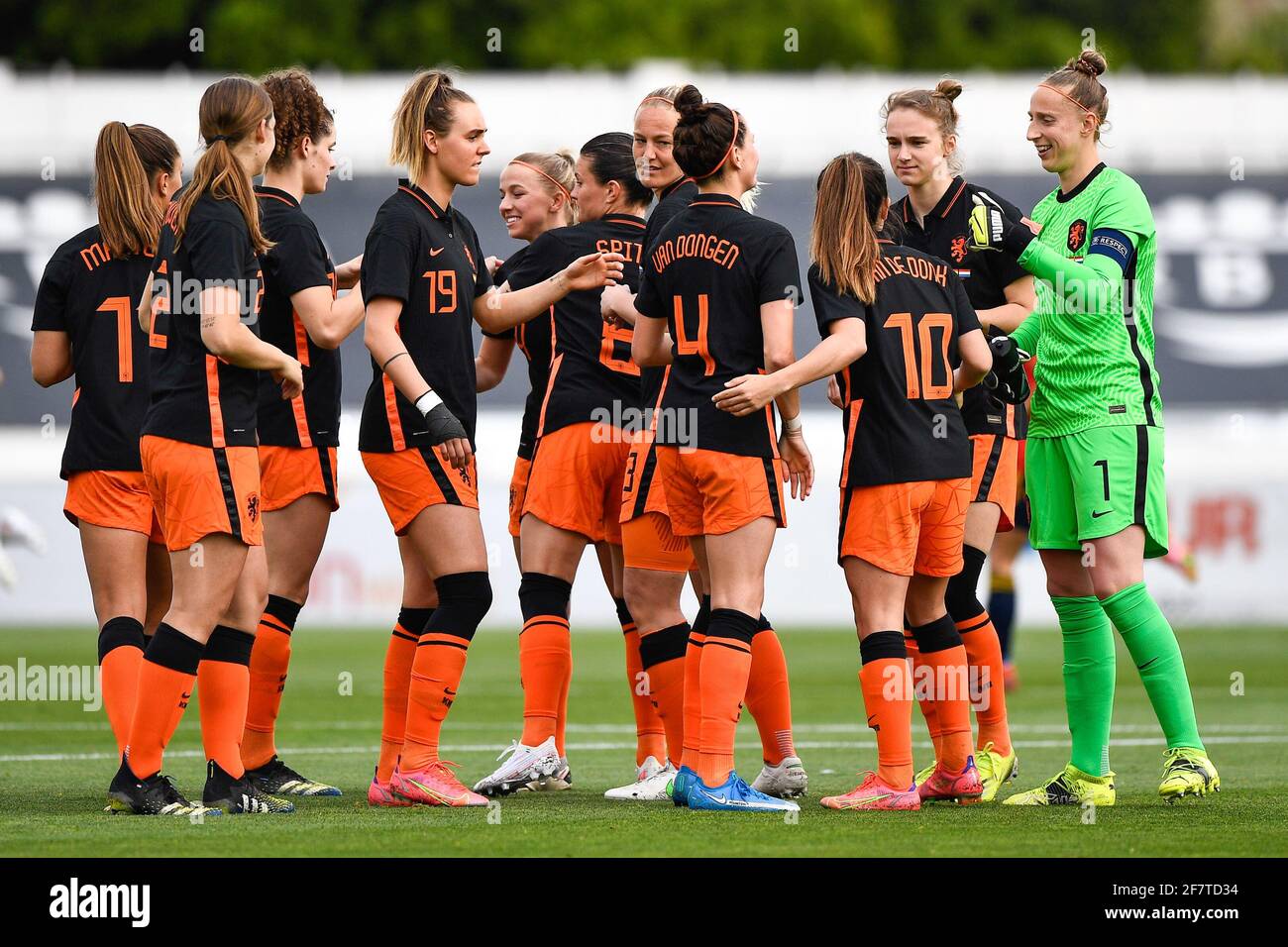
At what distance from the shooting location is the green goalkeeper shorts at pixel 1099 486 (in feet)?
21.2

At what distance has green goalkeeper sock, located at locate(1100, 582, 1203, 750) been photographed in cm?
648

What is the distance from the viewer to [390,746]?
6863 millimetres

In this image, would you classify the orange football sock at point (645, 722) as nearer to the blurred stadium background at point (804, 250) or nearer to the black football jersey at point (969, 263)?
the black football jersey at point (969, 263)

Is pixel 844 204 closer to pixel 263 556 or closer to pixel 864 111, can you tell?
pixel 263 556

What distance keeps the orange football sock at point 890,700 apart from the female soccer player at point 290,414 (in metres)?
2.12

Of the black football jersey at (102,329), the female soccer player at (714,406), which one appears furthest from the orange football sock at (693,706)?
the black football jersey at (102,329)

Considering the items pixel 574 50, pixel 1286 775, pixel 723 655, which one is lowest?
pixel 1286 775

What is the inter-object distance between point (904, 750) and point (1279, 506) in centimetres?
1339

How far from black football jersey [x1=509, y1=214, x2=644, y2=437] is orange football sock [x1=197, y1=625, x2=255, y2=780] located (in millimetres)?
1604

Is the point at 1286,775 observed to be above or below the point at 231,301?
below

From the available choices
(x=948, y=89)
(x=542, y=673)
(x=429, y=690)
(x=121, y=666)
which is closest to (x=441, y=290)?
(x=429, y=690)

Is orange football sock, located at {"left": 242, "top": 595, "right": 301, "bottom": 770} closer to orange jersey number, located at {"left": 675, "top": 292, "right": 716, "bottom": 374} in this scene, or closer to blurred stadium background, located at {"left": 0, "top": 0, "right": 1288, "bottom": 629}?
orange jersey number, located at {"left": 675, "top": 292, "right": 716, "bottom": 374}

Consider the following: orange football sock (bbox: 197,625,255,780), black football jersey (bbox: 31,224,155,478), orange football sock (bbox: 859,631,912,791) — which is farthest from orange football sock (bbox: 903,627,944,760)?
black football jersey (bbox: 31,224,155,478)
